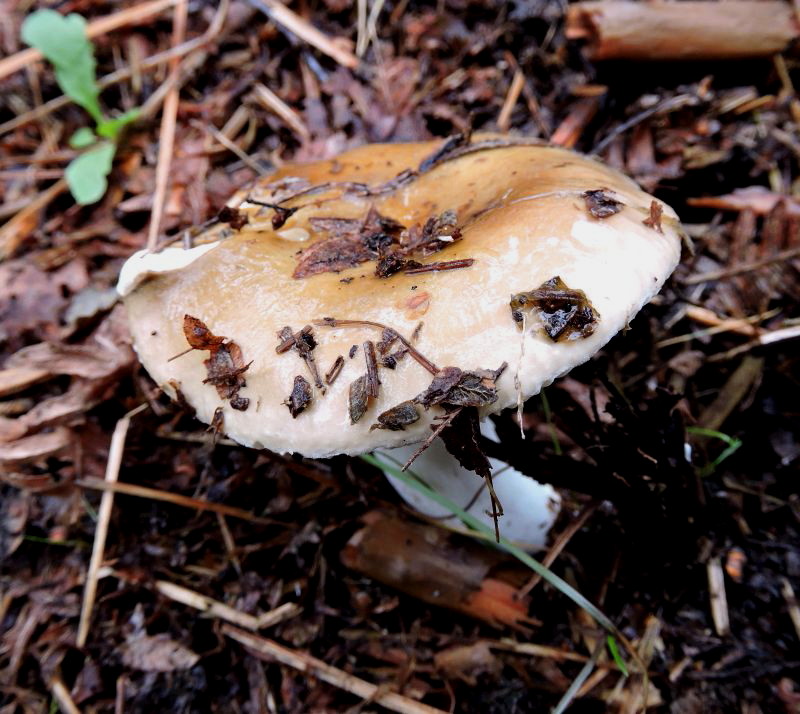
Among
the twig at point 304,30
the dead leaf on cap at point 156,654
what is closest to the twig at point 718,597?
the dead leaf on cap at point 156,654

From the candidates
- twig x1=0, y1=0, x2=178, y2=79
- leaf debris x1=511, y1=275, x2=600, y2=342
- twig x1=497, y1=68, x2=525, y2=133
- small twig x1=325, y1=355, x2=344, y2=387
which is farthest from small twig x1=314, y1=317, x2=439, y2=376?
twig x1=0, y1=0, x2=178, y2=79

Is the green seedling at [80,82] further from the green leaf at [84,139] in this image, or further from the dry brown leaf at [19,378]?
the dry brown leaf at [19,378]

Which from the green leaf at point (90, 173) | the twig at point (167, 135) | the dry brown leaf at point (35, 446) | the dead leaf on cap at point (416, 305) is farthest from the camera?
the green leaf at point (90, 173)

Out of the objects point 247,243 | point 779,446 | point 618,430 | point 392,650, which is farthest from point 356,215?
point 779,446

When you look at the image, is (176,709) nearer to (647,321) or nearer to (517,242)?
(517,242)

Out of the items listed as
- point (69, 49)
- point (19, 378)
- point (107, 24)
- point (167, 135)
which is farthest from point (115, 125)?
point (19, 378)

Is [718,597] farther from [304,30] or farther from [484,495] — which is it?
[304,30]

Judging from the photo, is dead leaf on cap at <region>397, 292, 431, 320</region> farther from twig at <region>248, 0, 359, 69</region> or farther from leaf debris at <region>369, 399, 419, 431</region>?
twig at <region>248, 0, 359, 69</region>
